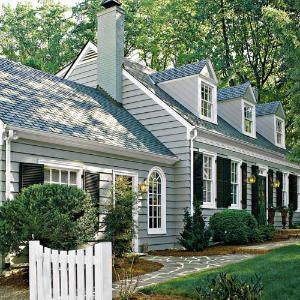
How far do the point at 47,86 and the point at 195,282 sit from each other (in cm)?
871

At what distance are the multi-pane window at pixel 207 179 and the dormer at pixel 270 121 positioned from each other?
8.05 meters

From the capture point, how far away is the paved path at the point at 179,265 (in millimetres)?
9023

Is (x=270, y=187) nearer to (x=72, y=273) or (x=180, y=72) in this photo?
(x=180, y=72)

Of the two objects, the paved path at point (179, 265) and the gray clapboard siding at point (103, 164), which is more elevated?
the gray clapboard siding at point (103, 164)

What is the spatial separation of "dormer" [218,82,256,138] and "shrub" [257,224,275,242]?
4601 mm

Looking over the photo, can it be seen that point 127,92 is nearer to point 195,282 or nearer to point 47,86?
point 47,86

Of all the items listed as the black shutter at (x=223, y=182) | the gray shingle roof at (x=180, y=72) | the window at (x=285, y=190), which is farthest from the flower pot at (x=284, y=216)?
the gray shingle roof at (x=180, y=72)

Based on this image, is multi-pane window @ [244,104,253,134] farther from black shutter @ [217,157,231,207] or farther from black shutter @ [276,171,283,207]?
black shutter @ [217,157,231,207]

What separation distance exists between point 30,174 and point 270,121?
16071 mm

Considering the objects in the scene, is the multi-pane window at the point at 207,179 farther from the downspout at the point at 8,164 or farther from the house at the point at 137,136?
the downspout at the point at 8,164

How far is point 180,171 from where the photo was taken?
52.3ft

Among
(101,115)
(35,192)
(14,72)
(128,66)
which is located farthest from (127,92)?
(35,192)

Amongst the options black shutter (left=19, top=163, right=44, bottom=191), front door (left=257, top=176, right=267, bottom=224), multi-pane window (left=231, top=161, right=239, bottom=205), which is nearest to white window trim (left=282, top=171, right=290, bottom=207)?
front door (left=257, top=176, right=267, bottom=224)

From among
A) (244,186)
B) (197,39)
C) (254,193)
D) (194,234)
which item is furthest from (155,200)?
(197,39)
